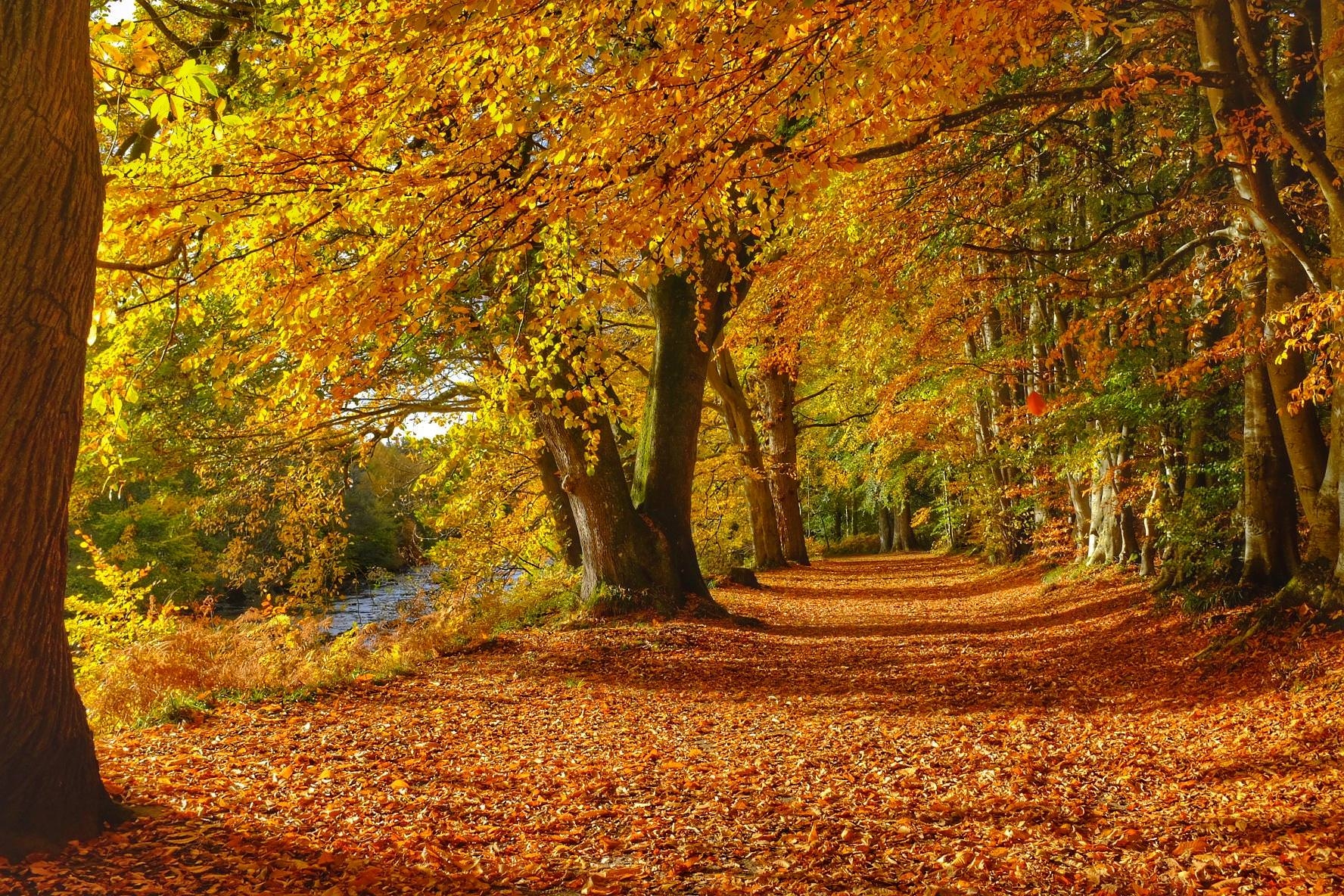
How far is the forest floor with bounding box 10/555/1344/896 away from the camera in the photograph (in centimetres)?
362

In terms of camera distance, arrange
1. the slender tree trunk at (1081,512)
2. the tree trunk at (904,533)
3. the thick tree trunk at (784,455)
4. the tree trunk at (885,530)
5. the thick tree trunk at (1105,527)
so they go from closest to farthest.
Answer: the thick tree trunk at (1105,527) < the slender tree trunk at (1081,512) < the thick tree trunk at (784,455) < the tree trunk at (904,533) < the tree trunk at (885,530)

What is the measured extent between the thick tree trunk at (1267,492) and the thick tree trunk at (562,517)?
30.5 feet

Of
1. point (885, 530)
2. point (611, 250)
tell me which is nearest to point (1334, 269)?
point (611, 250)

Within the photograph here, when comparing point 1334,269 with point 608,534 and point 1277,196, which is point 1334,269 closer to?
point 1277,196

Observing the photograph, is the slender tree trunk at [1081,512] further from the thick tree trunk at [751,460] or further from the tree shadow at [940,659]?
the thick tree trunk at [751,460]

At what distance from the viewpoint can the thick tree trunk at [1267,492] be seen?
8219mm

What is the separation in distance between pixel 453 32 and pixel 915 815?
4894 mm

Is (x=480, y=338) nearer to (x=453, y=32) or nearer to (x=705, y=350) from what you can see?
(x=705, y=350)

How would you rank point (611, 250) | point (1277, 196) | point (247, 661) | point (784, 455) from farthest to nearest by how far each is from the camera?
point (784, 455) → point (247, 661) → point (1277, 196) → point (611, 250)

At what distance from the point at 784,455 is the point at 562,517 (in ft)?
24.9

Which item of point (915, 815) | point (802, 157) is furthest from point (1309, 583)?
point (802, 157)

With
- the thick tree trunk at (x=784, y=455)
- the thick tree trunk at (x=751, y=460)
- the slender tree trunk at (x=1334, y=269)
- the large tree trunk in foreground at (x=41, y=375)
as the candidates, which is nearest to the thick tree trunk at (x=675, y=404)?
the slender tree trunk at (x=1334, y=269)

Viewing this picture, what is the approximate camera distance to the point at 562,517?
15.0 m

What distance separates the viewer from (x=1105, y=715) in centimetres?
644
